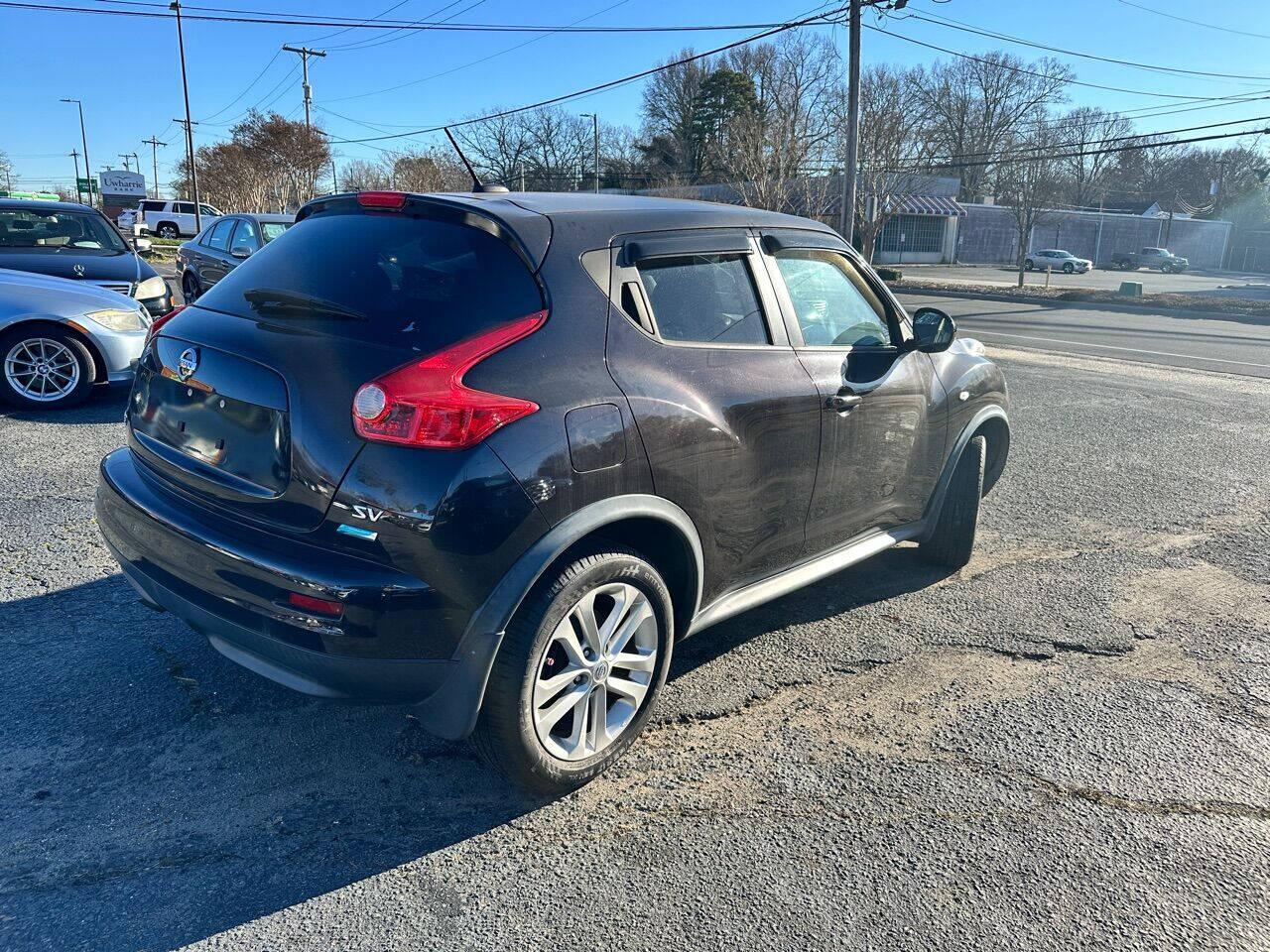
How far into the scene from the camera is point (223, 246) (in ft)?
41.8

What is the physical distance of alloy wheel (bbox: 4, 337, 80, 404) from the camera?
277 inches

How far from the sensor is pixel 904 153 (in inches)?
1547

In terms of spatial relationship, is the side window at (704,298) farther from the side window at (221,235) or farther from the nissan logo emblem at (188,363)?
the side window at (221,235)

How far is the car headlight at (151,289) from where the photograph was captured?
9.10 m

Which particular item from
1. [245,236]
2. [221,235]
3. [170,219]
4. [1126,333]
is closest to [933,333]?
[245,236]

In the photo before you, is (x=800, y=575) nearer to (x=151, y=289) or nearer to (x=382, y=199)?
(x=382, y=199)

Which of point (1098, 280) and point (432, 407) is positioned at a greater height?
point (1098, 280)

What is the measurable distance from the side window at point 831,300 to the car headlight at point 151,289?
774 cm

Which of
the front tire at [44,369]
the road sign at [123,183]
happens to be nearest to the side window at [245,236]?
the front tire at [44,369]

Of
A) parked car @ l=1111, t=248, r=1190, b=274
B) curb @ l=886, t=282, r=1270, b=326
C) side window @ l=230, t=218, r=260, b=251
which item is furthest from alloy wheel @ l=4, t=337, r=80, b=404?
parked car @ l=1111, t=248, r=1190, b=274

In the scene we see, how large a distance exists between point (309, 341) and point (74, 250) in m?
8.66

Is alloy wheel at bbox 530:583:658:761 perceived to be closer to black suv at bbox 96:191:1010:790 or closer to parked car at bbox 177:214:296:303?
black suv at bbox 96:191:1010:790

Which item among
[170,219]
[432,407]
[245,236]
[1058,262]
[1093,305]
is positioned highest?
[170,219]

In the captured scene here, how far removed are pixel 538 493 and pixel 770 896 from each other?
1.23m
